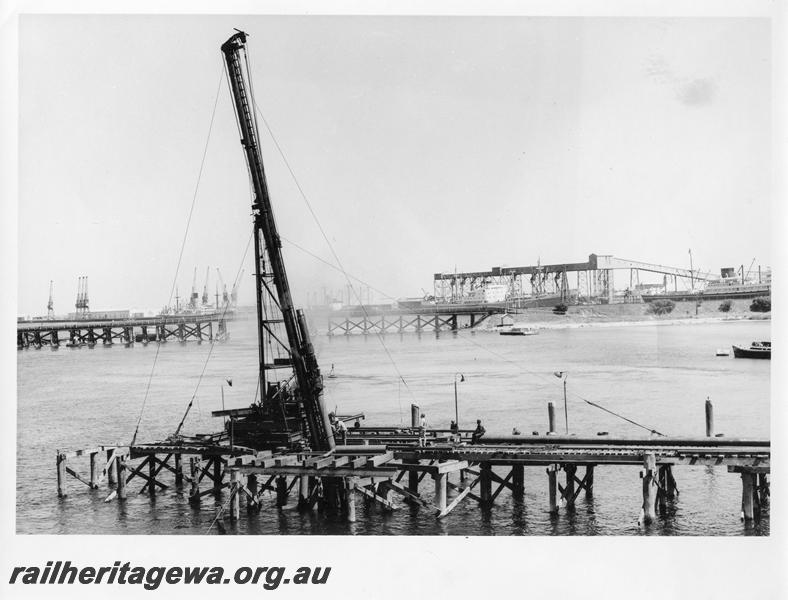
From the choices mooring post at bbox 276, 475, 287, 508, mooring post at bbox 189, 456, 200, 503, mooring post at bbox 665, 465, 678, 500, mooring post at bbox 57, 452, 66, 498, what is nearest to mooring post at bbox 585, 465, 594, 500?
mooring post at bbox 665, 465, 678, 500

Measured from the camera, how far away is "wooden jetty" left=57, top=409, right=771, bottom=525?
2422 cm

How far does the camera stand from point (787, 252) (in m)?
19.2

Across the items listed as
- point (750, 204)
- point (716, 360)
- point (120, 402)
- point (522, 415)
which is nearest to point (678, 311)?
point (716, 360)

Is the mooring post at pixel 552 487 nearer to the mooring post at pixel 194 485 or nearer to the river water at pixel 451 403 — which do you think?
the river water at pixel 451 403

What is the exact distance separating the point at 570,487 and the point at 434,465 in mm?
5440

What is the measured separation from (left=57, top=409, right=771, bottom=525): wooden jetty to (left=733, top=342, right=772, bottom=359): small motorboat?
4800cm

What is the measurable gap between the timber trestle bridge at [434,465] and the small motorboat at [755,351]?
4819 cm

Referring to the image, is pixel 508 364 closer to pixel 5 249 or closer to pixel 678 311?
pixel 678 311

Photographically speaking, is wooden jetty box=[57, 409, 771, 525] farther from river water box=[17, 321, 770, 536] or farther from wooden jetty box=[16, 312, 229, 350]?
wooden jetty box=[16, 312, 229, 350]

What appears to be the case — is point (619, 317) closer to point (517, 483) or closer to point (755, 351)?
point (755, 351)

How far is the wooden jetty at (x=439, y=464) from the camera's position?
2422 cm

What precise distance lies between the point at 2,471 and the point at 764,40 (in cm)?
2171
